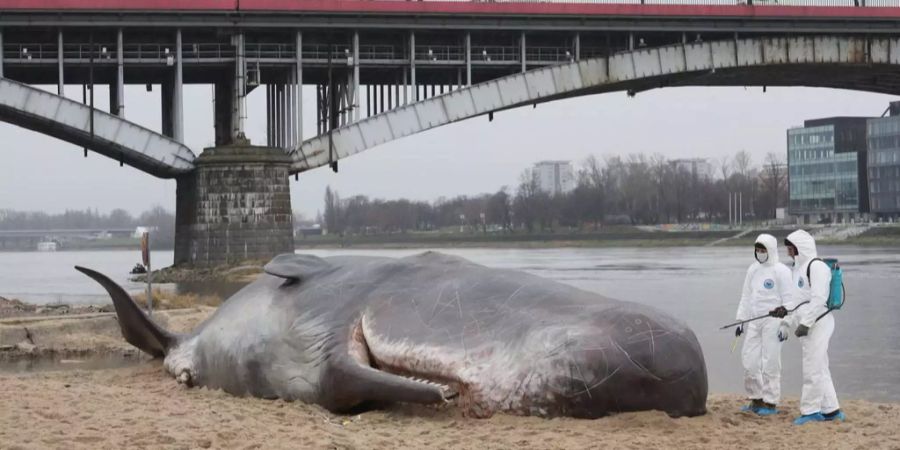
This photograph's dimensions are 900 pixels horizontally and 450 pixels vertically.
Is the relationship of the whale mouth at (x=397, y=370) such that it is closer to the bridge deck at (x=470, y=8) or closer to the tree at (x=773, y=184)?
the bridge deck at (x=470, y=8)

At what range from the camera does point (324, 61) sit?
5416cm

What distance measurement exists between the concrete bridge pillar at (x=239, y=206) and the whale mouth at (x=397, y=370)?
4155 cm

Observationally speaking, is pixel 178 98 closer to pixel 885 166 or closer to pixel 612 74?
pixel 612 74

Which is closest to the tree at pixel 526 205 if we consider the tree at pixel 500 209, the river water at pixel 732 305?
the tree at pixel 500 209

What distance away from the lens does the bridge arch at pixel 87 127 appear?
48375 mm

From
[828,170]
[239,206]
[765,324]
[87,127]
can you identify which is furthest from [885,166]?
[765,324]

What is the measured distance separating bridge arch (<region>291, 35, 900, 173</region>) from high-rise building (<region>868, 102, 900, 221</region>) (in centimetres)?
6810

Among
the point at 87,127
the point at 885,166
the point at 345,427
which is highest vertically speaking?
the point at 885,166

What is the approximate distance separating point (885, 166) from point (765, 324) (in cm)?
12225

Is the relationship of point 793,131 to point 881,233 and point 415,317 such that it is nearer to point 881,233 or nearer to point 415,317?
point 881,233

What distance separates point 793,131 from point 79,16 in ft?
362

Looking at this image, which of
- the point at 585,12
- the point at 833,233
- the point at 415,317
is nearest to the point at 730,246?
the point at 833,233

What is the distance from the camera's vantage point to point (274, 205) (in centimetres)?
5194

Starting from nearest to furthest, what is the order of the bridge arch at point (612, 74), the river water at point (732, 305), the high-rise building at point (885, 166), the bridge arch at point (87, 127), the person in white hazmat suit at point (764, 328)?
1. the person in white hazmat suit at point (764, 328)
2. the river water at point (732, 305)
3. the bridge arch at point (87, 127)
4. the bridge arch at point (612, 74)
5. the high-rise building at point (885, 166)
